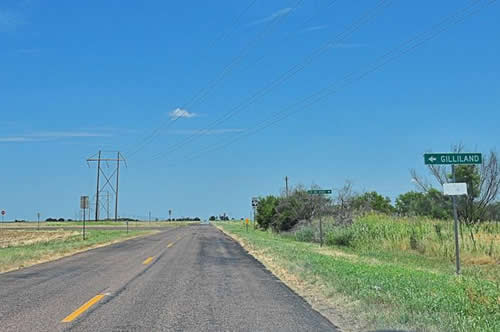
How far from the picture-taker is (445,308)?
7867mm

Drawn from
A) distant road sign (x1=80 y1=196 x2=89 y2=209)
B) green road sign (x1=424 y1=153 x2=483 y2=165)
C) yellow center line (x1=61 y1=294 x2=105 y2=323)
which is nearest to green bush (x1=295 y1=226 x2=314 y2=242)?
distant road sign (x1=80 y1=196 x2=89 y2=209)

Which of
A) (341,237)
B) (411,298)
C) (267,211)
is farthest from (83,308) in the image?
(267,211)

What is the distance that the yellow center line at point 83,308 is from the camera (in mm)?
8016

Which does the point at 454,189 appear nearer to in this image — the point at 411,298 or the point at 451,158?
the point at 451,158

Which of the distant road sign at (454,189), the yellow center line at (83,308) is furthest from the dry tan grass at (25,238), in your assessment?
the distant road sign at (454,189)

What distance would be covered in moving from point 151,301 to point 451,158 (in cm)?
891

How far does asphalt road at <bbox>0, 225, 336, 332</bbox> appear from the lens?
768 cm

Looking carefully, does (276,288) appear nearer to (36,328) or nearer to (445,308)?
(445,308)

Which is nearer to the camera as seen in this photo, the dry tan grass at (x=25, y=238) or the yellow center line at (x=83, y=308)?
the yellow center line at (x=83, y=308)

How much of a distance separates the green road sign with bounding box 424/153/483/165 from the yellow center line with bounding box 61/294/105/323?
9.14 meters

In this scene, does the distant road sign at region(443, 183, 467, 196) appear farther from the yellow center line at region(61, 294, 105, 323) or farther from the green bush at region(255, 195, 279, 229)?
the green bush at region(255, 195, 279, 229)

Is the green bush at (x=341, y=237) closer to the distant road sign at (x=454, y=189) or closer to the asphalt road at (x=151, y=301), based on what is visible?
the asphalt road at (x=151, y=301)

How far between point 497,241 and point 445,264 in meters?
2.29

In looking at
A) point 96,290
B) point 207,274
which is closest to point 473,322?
point 96,290
